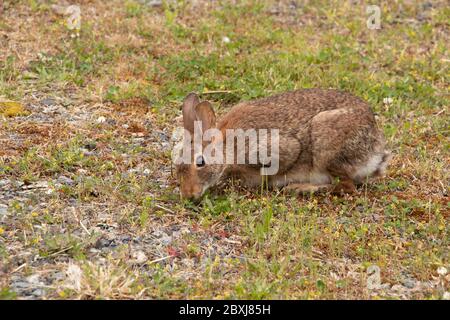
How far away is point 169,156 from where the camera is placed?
7758mm

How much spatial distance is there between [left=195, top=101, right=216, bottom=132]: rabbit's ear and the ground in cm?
62

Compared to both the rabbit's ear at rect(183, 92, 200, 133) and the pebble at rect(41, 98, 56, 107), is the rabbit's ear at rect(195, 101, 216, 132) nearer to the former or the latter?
the rabbit's ear at rect(183, 92, 200, 133)

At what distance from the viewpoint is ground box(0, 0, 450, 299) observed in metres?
5.62

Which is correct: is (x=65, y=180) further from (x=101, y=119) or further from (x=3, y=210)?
(x=101, y=119)

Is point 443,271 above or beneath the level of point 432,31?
beneath

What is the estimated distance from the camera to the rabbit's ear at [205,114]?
686 centimetres

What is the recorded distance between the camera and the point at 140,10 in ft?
35.6

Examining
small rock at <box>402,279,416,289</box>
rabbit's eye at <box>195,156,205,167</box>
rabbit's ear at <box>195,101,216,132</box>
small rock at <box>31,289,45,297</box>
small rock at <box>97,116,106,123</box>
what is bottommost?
small rock at <box>402,279,416,289</box>

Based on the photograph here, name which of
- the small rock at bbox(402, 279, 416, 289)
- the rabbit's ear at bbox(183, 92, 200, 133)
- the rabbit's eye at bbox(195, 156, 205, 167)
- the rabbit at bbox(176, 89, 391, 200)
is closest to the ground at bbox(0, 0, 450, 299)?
the small rock at bbox(402, 279, 416, 289)

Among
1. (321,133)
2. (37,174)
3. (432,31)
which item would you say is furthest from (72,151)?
(432,31)

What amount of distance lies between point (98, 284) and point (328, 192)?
285cm

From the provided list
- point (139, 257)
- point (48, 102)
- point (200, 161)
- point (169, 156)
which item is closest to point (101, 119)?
point (48, 102)
